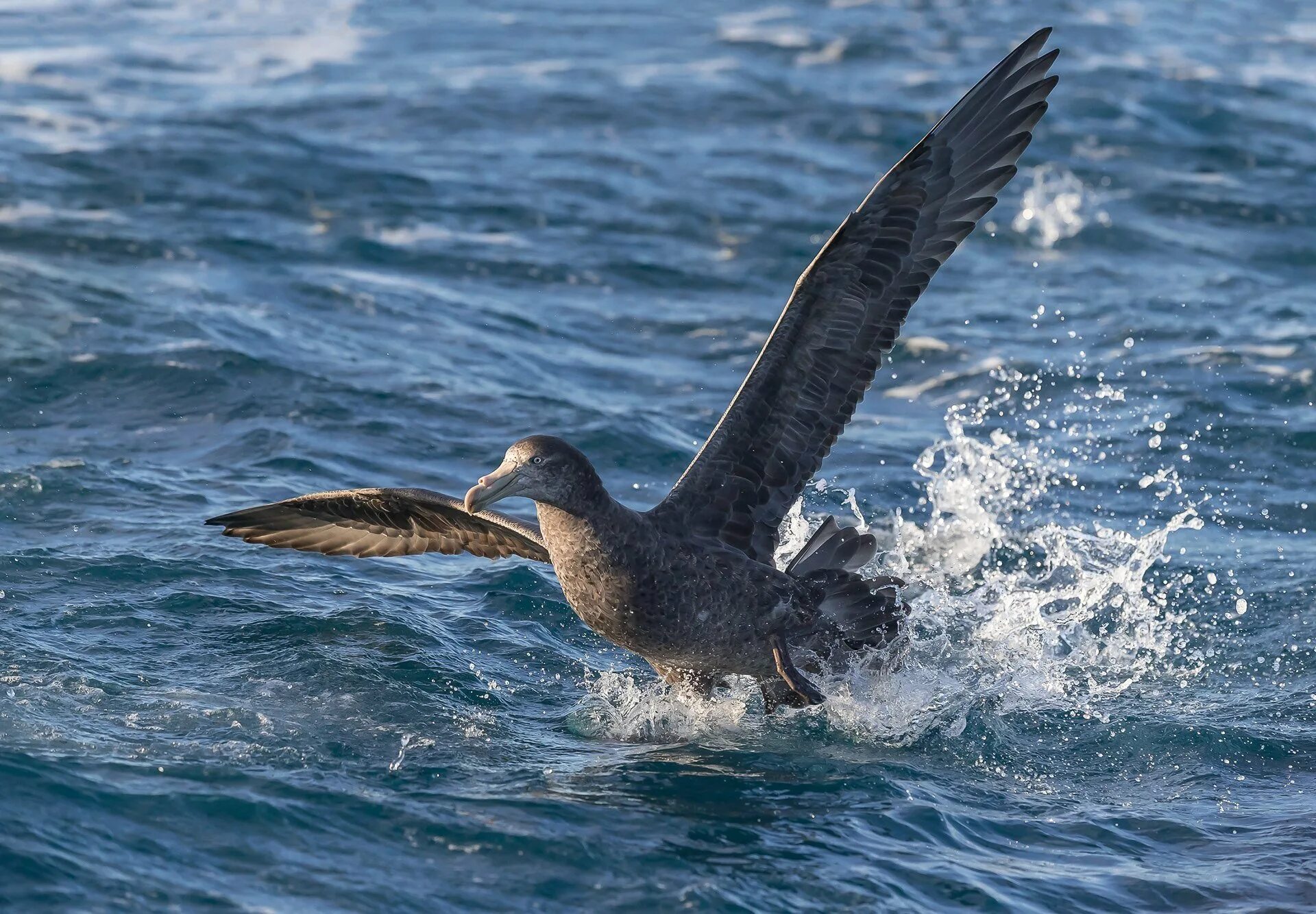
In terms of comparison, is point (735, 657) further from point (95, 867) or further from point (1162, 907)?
point (95, 867)

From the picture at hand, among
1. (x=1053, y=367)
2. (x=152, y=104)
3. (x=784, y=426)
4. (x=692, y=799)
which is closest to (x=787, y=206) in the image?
(x=1053, y=367)

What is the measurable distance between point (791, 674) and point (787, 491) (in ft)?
3.23

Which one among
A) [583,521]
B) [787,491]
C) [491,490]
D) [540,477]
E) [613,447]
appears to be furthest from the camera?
[613,447]

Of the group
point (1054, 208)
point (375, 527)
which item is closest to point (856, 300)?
point (375, 527)

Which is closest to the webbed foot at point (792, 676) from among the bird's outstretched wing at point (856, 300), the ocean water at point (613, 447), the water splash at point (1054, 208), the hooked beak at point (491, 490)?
the ocean water at point (613, 447)

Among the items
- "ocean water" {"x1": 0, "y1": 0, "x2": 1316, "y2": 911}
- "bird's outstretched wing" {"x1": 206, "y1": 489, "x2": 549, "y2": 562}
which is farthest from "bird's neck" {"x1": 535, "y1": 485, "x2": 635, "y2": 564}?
"ocean water" {"x1": 0, "y1": 0, "x2": 1316, "y2": 911}

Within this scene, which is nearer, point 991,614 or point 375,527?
point 375,527

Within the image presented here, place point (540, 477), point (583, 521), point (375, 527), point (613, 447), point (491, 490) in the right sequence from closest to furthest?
point (491, 490)
point (540, 477)
point (583, 521)
point (375, 527)
point (613, 447)

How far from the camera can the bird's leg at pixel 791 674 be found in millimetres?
7441

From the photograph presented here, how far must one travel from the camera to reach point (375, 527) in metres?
8.81

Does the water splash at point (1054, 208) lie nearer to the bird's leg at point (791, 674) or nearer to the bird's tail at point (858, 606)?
the bird's tail at point (858, 606)

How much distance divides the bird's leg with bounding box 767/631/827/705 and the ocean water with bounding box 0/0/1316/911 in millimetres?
292

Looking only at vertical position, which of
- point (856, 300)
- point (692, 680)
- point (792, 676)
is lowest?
point (692, 680)

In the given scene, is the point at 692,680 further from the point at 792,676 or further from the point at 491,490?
the point at 491,490
